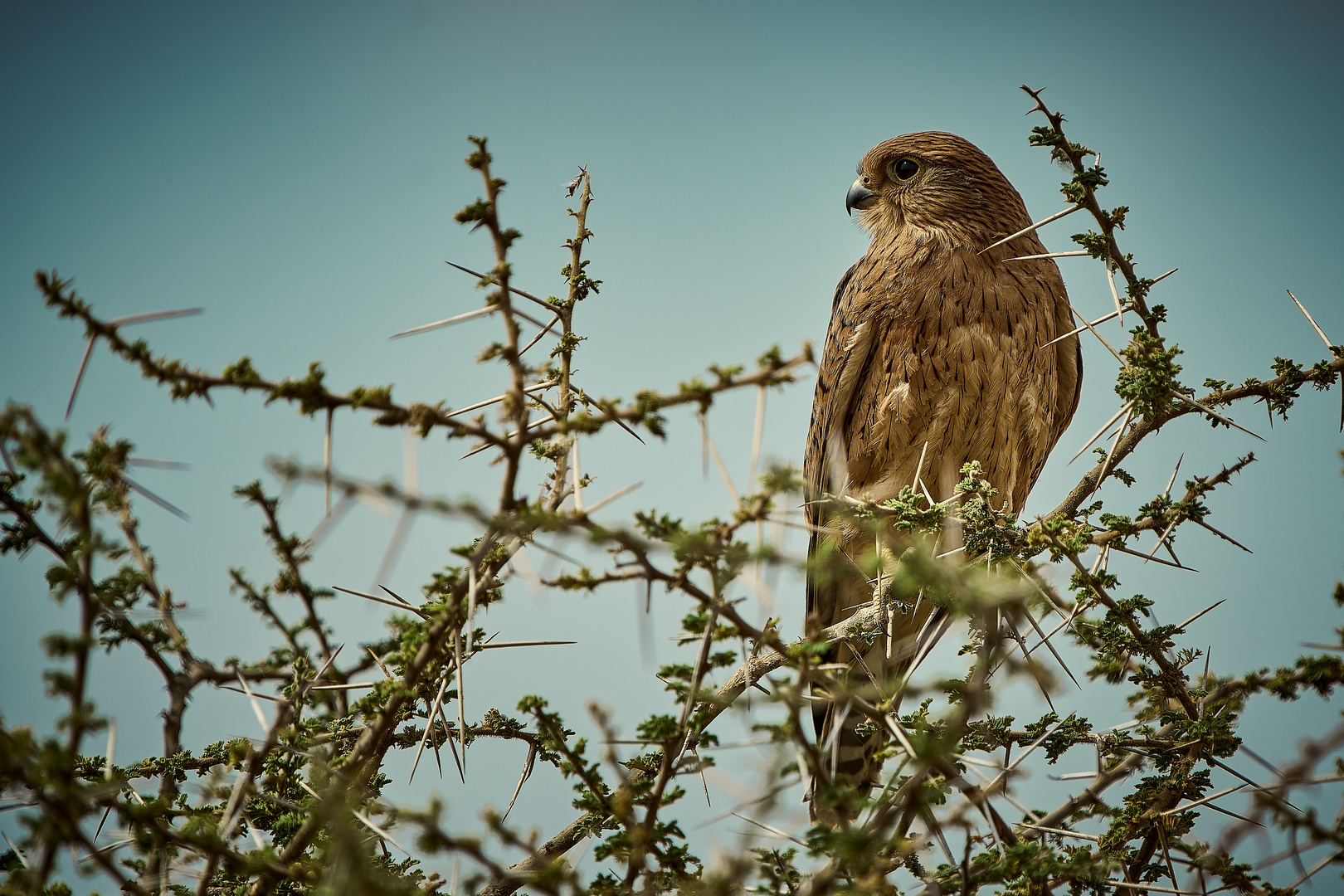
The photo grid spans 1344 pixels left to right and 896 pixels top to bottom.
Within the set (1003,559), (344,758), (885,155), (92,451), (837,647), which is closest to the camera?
(92,451)

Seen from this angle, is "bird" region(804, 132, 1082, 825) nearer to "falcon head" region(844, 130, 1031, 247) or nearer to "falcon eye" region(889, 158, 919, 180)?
"falcon head" region(844, 130, 1031, 247)

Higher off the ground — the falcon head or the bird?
the falcon head

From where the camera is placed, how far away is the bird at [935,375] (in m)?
4.02

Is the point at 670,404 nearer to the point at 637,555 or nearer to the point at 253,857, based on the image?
the point at 637,555

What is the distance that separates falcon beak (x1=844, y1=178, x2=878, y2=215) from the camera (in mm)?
5070

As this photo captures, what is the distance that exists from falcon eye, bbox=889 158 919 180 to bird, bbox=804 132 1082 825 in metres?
0.23

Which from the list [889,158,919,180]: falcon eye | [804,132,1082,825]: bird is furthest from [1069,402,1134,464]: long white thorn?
[889,158,919,180]: falcon eye

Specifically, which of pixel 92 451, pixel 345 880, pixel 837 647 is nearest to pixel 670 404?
pixel 345 880

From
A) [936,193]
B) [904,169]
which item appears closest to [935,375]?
[936,193]

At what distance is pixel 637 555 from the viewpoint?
4.56 feet

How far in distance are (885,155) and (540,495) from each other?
3493 millimetres

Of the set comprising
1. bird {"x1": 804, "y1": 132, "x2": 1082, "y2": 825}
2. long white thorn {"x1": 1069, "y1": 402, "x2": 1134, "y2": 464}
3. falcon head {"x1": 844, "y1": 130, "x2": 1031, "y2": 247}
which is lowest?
long white thorn {"x1": 1069, "y1": 402, "x2": 1134, "y2": 464}

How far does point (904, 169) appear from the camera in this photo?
4.95 meters

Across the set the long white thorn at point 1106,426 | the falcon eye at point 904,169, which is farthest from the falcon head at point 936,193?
the long white thorn at point 1106,426
